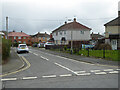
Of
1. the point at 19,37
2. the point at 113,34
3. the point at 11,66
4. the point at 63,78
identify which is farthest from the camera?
the point at 19,37

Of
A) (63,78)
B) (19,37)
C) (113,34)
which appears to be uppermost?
(19,37)

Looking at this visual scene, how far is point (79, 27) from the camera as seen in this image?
4684 cm

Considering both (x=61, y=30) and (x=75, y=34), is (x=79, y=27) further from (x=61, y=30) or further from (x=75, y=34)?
(x=61, y=30)

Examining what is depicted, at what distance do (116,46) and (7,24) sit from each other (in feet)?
69.5

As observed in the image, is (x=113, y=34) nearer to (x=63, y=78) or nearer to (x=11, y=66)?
(x=11, y=66)

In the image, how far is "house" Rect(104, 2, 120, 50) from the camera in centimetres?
2773

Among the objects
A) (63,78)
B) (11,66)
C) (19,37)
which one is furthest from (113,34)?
(19,37)

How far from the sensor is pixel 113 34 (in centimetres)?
3008

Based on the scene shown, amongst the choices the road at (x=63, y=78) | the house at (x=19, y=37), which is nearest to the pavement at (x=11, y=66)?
the road at (x=63, y=78)

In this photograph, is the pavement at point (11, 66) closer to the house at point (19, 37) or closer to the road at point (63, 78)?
the road at point (63, 78)

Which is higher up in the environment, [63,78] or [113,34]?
[113,34]

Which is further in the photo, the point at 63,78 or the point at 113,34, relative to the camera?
the point at 113,34

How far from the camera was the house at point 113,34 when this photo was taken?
27.7 metres

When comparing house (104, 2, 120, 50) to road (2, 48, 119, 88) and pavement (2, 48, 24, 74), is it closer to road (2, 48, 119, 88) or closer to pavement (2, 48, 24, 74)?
road (2, 48, 119, 88)
